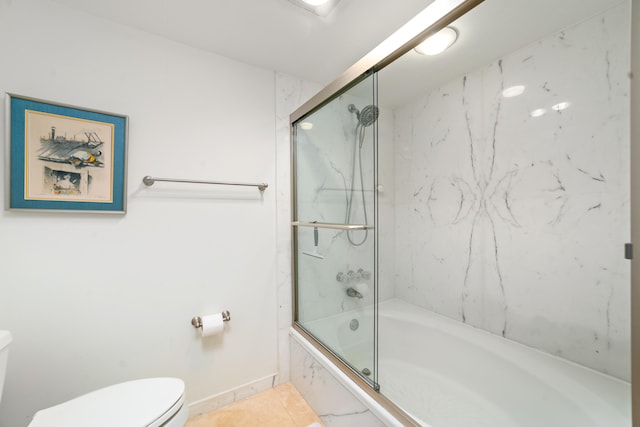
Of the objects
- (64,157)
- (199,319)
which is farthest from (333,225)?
(64,157)

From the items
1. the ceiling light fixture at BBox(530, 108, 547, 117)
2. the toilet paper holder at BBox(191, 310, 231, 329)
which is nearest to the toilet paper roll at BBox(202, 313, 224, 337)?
the toilet paper holder at BBox(191, 310, 231, 329)

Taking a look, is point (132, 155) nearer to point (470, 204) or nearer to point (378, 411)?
point (378, 411)

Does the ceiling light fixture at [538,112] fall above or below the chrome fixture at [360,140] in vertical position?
above

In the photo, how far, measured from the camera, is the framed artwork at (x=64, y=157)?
1.08 meters

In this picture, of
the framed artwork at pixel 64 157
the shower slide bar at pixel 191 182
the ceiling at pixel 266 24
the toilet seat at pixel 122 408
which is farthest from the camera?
the shower slide bar at pixel 191 182

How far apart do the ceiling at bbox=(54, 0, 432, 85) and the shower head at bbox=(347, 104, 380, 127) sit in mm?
431

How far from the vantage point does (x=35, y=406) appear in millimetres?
1134

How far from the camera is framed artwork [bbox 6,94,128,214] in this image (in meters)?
1.08

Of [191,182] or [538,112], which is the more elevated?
[538,112]

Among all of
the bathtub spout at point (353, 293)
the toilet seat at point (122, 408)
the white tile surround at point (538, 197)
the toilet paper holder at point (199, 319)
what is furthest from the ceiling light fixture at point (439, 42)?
the toilet seat at point (122, 408)

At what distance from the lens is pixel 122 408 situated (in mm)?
981

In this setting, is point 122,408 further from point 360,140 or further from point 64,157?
point 360,140

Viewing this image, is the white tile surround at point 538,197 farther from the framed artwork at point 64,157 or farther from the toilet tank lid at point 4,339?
the toilet tank lid at point 4,339

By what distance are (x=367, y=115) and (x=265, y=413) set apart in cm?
172
